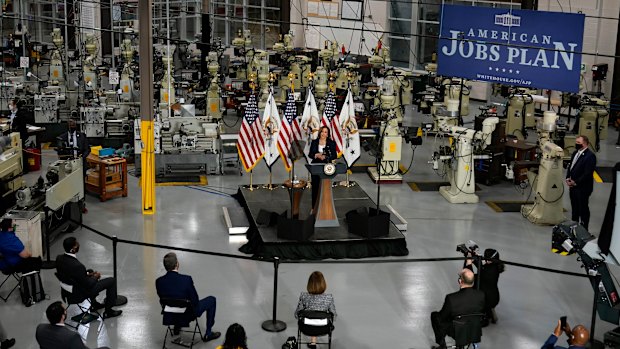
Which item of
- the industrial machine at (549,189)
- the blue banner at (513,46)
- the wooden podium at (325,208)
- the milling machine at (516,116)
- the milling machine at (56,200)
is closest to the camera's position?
the milling machine at (56,200)

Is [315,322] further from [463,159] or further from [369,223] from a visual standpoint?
[463,159]

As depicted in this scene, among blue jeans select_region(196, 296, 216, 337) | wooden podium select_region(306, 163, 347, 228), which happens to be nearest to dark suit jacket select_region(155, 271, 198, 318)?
blue jeans select_region(196, 296, 216, 337)

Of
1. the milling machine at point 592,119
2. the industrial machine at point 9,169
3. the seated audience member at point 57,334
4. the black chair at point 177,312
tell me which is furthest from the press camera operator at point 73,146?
the milling machine at point 592,119

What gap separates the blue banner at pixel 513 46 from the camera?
53.3 feet

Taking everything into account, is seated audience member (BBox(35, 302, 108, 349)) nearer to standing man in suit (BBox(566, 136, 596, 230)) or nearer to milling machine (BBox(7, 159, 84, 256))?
milling machine (BBox(7, 159, 84, 256))

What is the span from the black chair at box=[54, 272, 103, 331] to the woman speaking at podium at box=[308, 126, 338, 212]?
4035 millimetres

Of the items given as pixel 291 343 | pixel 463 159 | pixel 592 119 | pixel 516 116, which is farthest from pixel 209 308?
pixel 516 116

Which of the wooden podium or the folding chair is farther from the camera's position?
the wooden podium

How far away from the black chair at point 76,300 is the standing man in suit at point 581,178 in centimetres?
766

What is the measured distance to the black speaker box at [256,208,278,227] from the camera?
1362 centimetres

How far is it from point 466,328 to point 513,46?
8152mm

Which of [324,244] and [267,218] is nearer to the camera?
[324,244]

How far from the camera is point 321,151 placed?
43.7 feet

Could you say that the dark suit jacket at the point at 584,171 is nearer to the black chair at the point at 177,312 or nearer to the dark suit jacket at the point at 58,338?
the black chair at the point at 177,312
